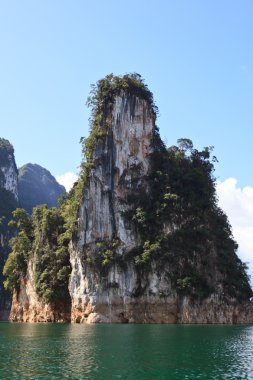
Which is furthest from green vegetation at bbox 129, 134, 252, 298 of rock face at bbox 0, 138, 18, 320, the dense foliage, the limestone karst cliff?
rock face at bbox 0, 138, 18, 320

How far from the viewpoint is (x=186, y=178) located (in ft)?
192

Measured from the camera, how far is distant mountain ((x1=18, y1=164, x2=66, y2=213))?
476 ft

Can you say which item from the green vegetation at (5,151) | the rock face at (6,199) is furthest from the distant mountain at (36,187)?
the green vegetation at (5,151)

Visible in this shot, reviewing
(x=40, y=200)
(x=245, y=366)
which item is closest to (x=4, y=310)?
(x=40, y=200)

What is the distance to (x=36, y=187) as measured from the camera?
15488cm

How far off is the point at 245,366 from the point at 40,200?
132514 mm

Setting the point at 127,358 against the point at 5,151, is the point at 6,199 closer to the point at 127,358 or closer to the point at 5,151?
the point at 5,151

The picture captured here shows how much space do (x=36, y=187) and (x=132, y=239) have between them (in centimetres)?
10562

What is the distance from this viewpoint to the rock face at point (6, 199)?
8912cm

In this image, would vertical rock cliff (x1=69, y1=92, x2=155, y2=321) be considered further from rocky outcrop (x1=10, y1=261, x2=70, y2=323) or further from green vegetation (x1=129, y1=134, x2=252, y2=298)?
rocky outcrop (x1=10, y1=261, x2=70, y2=323)

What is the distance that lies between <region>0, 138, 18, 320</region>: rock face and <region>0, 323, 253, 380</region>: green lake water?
61.5 meters

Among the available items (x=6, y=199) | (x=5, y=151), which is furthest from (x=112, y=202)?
(x=5, y=151)

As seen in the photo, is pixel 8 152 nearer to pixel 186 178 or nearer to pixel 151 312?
pixel 186 178

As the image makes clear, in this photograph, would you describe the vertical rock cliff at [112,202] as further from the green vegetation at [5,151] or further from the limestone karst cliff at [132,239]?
the green vegetation at [5,151]
